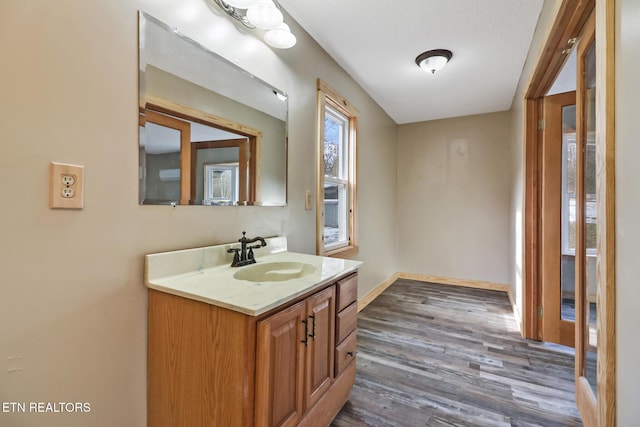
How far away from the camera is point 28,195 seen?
0.83m

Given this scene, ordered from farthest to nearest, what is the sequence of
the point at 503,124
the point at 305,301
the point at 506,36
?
the point at 503,124
the point at 506,36
the point at 305,301

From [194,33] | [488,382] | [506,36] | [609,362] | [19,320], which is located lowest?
[488,382]

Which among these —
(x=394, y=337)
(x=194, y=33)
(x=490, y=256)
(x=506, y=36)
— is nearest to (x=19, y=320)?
(x=194, y=33)

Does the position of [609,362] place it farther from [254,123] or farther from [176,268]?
[254,123]

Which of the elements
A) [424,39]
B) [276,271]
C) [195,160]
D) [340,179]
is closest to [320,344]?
[276,271]

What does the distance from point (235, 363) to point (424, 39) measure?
248cm

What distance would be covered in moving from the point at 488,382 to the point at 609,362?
1157 millimetres

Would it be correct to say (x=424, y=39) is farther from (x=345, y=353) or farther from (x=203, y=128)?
(x=345, y=353)

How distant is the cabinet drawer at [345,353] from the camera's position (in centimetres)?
144

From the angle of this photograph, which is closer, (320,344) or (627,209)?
(627,209)

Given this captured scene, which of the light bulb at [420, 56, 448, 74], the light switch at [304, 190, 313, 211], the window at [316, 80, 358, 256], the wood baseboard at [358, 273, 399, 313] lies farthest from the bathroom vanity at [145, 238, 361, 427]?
the light bulb at [420, 56, 448, 74]

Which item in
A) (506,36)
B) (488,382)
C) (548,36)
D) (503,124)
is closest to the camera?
(548,36)

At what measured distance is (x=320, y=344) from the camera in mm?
1288

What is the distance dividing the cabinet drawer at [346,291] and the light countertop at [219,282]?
69 mm
